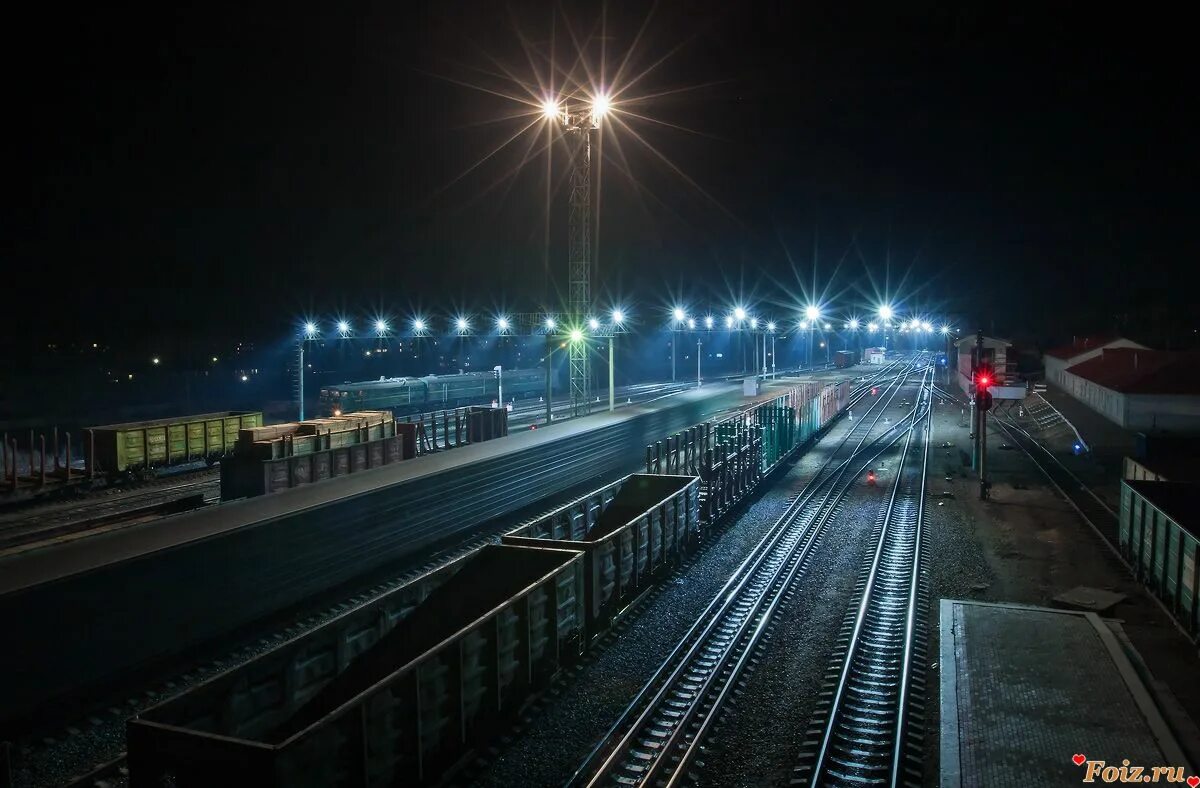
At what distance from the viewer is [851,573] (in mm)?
15734

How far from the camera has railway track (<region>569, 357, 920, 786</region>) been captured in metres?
8.39

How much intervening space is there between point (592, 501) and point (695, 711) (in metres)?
6.59

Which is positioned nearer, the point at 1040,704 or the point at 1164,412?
the point at 1040,704

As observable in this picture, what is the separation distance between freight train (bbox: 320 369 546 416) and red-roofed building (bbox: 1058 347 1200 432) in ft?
110

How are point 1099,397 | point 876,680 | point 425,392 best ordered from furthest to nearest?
1. point 425,392
2. point 1099,397
3. point 876,680

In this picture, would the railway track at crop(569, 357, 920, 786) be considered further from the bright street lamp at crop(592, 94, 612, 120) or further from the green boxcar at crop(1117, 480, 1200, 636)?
the bright street lamp at crop(592, 94, 612, 120)

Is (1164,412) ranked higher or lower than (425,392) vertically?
lower

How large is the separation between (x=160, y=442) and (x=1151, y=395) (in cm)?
4236

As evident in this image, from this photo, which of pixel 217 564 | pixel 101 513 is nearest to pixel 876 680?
pixel 217 564

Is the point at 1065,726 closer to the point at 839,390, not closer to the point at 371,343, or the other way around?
the point at 839,390

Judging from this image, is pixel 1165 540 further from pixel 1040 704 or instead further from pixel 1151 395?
pixel 1151 395

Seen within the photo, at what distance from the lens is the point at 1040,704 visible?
877 cm

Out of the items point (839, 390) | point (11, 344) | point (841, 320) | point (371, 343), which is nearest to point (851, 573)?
point (839, 390)

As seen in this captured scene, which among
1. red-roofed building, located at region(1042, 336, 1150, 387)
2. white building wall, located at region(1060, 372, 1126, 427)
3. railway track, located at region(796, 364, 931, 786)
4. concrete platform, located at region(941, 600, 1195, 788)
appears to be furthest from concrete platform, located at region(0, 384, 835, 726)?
red-roofed building, located at region(1042, 336, 1150, 387)
